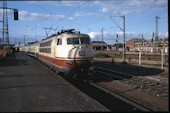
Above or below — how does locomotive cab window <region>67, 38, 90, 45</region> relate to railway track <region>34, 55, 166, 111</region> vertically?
above

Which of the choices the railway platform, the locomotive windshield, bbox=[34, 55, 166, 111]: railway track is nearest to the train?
the locomotive windshield

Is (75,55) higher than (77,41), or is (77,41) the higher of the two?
(77,41)

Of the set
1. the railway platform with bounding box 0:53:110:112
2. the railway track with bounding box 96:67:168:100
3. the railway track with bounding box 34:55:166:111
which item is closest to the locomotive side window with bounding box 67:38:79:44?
the railway track with bounding box 34:55:166:111

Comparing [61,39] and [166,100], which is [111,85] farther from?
[166,100]

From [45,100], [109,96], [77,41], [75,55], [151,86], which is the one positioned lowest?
[109,96]

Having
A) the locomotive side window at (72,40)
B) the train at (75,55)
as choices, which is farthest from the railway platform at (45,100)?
the locomotive side window at (72,40)

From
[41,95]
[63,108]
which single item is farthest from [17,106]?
[41,95]

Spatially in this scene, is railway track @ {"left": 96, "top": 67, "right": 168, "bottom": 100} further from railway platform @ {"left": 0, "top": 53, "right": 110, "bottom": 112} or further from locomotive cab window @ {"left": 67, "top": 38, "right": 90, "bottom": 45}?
railway platform @ {"left": 0, "top": 53, "right": 110, "bottom": 112}

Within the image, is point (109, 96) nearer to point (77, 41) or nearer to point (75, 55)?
point (75, 55)

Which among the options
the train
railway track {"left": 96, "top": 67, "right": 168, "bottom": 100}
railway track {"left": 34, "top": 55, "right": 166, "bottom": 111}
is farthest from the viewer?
the train

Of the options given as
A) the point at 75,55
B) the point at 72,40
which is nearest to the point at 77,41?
the point at 72,40

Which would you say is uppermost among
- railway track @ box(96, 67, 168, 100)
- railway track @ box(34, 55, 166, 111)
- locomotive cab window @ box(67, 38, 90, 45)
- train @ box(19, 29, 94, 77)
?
locomotive cab window @ box(67, 38, 90, 45)

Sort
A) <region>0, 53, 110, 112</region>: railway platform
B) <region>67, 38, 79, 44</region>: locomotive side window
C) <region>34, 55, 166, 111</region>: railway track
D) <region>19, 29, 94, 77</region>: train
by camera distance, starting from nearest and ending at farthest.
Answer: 1. <region>0, 53, 110, 112</region>: railway platform
2. <region>34, 55, 166, 111</region>: railway track
3. <region>19, 29, 94, 77</region>: train
4. <region>67, 38, 79, 44</region>: locomotive side window

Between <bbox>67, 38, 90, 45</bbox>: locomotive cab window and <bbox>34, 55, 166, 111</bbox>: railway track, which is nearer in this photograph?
<bbox>34, 55, 166, 111</bbox>: railway track
